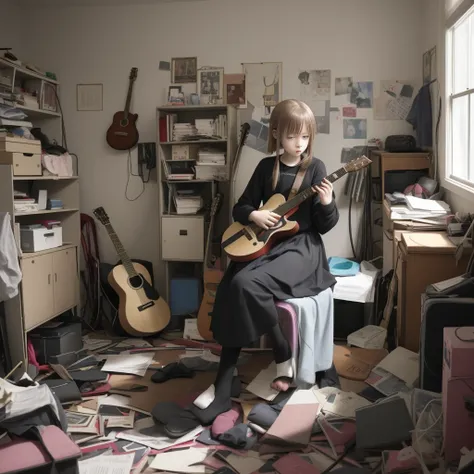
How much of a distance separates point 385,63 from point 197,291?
2039mm

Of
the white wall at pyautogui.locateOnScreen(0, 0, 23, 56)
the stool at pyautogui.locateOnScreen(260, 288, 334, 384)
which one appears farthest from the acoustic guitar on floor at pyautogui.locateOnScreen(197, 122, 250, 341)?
the white wall at pyautogui.locateOnScreen(0, 0, 23, 56)

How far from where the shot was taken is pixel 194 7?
3.92 m

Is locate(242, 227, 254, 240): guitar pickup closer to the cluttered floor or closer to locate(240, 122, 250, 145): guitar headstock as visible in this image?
the cluttered floor

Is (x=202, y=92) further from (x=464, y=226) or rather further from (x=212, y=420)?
(x=212, y=420)

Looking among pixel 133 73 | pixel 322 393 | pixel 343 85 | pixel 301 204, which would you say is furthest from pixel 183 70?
pixel 322 393

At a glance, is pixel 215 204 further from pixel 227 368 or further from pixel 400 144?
pixel 227 368

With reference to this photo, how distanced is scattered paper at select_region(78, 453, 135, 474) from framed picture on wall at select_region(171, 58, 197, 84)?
8.83 feet

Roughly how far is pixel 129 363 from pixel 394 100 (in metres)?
2.46

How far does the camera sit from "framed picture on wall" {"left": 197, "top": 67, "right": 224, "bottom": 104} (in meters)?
3.93

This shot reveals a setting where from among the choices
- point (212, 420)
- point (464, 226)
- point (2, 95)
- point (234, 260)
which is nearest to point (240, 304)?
point (234, 260)

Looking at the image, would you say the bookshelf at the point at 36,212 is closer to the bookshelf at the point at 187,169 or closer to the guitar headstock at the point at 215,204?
the bookshelf at the point at 187,169

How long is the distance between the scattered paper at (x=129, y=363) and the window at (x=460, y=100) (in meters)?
2.06

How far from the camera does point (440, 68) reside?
3.28m

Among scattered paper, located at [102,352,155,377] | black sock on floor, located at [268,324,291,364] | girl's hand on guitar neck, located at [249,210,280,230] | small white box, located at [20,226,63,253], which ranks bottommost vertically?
scattered paper, located at [102,352,155,377]
